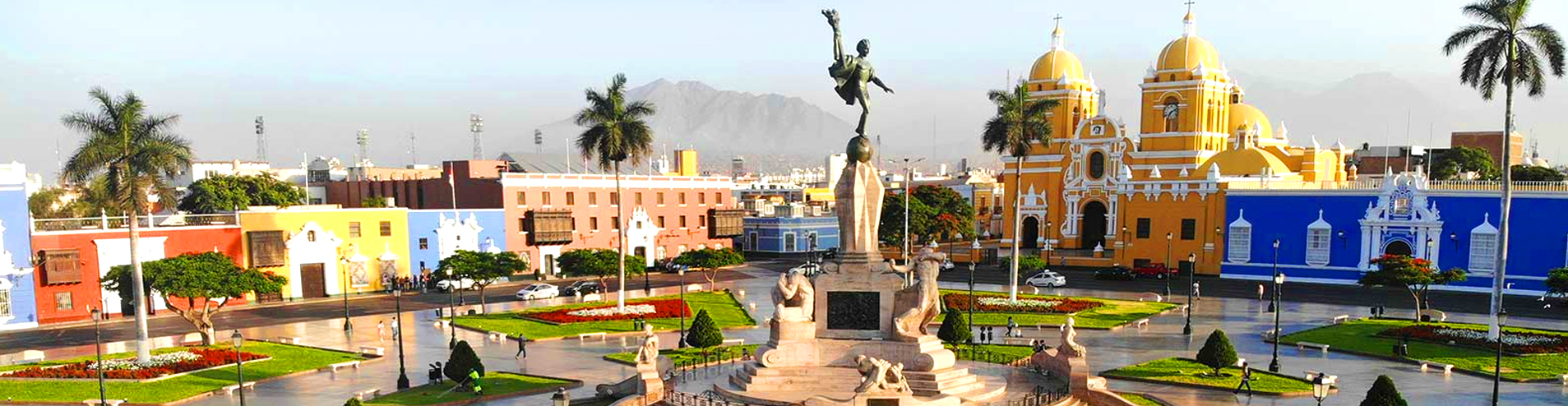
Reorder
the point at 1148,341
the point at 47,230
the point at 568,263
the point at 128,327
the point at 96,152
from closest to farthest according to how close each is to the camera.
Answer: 1. the point at 96,152
2. the point at 1148,341
3. the point at 128,327
4. the point at 47,230
5. the point at 568,263

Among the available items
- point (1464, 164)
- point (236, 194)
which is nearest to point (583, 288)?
point (236, 194)

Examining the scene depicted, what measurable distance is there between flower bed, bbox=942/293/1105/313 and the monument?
1896 cm

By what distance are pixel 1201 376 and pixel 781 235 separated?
5482 centimetres

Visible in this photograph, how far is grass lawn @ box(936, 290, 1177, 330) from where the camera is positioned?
36.9 meters

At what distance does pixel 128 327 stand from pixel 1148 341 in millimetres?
41484

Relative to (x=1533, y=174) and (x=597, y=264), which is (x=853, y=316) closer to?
(x=597, y=264)

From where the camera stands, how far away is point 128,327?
39.2 m

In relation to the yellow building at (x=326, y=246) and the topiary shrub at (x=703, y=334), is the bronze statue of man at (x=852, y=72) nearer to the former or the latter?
the topiary shrub at (x=703, y=334)

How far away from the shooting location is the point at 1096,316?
126 feet

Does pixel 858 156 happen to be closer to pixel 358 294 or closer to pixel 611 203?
pixel 358 294

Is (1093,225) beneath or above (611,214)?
beneath

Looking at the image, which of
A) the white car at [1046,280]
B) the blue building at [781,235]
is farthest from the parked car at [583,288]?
the blue building at [781,235]

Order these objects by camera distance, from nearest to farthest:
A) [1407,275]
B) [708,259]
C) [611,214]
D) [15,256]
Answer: [1407,275]
[15,256]
[708,259]
[611,214]

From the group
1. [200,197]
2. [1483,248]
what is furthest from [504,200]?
[1483,248]
